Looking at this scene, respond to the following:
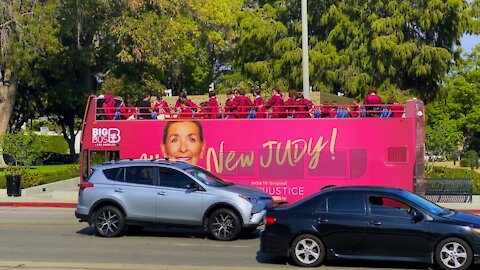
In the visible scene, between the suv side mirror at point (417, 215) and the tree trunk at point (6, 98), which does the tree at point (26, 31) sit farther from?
the suv side mirror at point (417, 215)

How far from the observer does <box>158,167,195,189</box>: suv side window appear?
1552 centimetres

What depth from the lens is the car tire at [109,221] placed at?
1577 centimetres

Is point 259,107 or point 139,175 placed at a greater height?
point 259,107

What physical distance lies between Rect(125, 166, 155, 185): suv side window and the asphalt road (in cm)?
129

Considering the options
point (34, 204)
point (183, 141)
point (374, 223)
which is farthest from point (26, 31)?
point (374, 223)

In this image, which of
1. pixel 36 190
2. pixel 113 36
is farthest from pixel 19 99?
pixel 36 190

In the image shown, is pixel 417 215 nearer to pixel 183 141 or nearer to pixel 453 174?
pixel 183 141

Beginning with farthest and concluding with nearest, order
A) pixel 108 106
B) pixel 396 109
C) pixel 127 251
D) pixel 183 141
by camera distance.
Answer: pixel 108 106, pixel 183 141, pixel 396 109, pixel 127 251

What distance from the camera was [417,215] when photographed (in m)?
11.5

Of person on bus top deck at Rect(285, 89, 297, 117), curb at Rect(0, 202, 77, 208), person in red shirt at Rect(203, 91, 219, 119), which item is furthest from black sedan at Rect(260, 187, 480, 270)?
curb at Rect(0, 202, 77, 208)

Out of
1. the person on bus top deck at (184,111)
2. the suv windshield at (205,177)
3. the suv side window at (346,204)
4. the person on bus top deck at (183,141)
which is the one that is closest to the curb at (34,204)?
the person on bus top deck at (183,141)

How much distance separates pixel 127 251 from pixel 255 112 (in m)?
7.38

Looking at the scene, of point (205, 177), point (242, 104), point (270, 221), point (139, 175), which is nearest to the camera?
point (270, 221)

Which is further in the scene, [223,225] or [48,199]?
[48,199]
